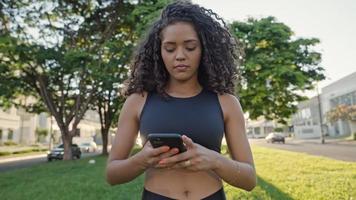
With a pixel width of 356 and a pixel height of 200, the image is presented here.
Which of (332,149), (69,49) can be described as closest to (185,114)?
(69,49)

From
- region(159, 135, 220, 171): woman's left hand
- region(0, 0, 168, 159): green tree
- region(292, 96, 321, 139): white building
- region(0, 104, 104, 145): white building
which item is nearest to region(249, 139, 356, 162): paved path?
region(0, 0, 168, 159): green tree

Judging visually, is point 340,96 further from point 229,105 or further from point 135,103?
point 135,103

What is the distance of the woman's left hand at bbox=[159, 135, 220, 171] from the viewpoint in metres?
1.38

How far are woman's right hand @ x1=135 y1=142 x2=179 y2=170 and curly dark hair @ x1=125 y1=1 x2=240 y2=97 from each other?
0.35 m

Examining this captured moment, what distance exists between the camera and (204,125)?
5.18 feet

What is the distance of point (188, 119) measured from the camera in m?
1.58

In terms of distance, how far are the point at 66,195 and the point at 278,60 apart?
341 inches

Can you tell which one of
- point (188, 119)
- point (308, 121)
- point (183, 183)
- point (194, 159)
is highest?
point (308, 121)

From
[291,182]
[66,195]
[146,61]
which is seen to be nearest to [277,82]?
[291,182]

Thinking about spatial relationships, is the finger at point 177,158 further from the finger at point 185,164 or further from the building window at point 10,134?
the building window at point 10,134

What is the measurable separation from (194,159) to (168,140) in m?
0.13

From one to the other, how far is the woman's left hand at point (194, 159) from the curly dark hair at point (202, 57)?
40cm

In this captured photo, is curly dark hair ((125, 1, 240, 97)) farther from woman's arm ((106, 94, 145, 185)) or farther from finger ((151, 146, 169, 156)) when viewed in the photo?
finger ((151, 146, 169, 156))

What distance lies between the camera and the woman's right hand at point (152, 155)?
139 cm
